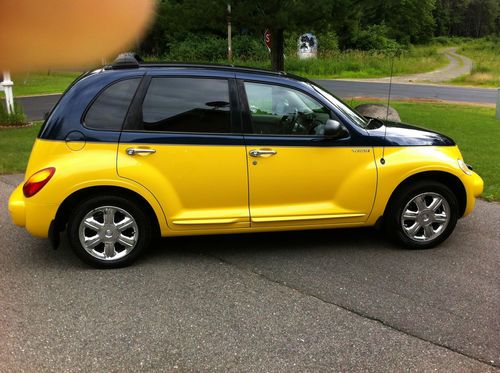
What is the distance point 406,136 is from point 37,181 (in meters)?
3.24

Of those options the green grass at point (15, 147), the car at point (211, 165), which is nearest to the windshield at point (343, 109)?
the car at point (211, 165)

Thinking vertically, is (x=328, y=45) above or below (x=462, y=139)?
above

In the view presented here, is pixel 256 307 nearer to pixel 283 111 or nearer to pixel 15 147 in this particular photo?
pixel 283 111

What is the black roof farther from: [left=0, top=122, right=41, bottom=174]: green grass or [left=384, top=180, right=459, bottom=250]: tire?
[left=0, top=122, right=41, bottom=174]: green grass

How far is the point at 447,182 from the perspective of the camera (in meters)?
4.69

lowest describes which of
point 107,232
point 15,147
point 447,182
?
point 15,147

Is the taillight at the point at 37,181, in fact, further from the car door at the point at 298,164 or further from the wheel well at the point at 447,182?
the wheel well at the point at 447,182

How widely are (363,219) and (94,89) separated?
2.61 meters

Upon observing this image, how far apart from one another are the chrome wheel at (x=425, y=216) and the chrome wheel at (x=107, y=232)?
8.10ft

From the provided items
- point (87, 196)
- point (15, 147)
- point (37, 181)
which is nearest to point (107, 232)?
point (87, 196)

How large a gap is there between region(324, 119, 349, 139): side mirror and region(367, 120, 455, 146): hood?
290 mm

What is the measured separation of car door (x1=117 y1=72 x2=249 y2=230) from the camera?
4.05 metres

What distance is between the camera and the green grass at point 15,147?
779cm

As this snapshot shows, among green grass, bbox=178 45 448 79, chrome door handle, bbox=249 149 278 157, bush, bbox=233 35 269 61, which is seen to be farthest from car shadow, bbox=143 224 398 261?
bush, bbox=233 35 269 61
